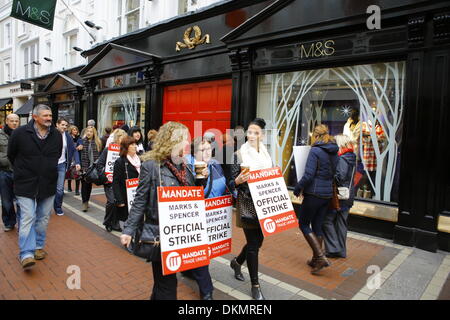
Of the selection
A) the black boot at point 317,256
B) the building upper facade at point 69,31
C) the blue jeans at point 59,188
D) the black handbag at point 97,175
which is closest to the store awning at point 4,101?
the building upper facade at point 69,31

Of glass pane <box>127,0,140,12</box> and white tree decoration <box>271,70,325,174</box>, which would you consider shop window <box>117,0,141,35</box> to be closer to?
glass pane <box>127,0,140,12</box>

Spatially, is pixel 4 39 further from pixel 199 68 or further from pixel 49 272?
pixel 49 272

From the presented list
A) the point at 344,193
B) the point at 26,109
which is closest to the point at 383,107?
the point at 344,193

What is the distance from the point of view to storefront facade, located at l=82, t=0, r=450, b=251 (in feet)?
15.8

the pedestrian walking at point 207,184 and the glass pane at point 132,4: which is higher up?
the glass pane at point 132,4

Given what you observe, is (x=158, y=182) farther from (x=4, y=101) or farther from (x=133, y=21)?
(x=4, y=101)

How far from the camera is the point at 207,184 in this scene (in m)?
3.20

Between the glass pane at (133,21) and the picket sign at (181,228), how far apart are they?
10488 millimetres

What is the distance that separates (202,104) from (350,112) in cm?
398

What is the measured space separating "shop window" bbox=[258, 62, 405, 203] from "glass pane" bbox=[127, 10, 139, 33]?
22.0ft

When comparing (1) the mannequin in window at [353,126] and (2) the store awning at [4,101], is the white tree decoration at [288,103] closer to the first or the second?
(1) the mannequin in window at [353,126]

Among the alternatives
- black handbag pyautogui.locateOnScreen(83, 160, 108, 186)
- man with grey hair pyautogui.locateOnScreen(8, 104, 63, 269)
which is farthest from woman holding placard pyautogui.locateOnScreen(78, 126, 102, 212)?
man with grey hair pyautogui.locateOnScreen(8, 104, 63, 269)

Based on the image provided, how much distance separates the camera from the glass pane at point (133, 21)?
11.4m

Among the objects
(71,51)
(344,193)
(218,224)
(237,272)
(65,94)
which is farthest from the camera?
(71,51)
